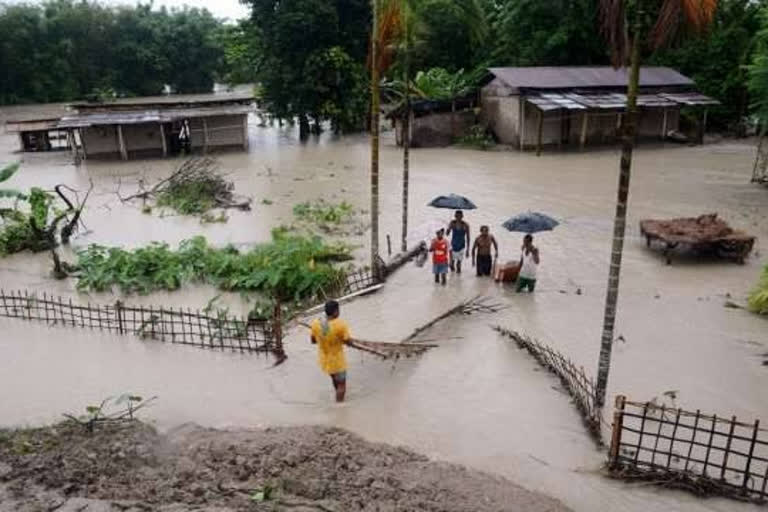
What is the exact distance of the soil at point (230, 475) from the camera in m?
5.16

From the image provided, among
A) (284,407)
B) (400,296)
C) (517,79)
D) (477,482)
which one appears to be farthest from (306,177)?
(477,482)

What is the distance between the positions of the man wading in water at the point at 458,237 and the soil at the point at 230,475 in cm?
596

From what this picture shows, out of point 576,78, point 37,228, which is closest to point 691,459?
point 37,228

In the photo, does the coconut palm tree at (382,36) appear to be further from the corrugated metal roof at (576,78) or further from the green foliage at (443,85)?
the green foliage at (443,85)

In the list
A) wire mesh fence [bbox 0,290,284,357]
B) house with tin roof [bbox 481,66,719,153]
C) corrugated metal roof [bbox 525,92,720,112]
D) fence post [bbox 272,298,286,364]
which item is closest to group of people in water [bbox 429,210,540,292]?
wire mesh fence [bbox 0,290,284,357]

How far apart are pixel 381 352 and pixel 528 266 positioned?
13.6 feet

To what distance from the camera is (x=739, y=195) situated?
19.0 meters

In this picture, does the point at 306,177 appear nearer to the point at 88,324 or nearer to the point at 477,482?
the point at 88,324

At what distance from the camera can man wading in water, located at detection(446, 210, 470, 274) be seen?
11.8 meters

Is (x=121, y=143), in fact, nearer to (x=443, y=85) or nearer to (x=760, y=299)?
(x=443, y=85)

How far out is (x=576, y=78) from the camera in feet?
90.7

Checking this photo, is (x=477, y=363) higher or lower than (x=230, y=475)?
lower

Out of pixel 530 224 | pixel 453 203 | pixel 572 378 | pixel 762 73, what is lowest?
pixel 572 378

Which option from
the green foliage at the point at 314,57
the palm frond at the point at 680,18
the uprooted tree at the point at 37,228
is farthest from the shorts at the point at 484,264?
the green foliage at the point at 314,57
